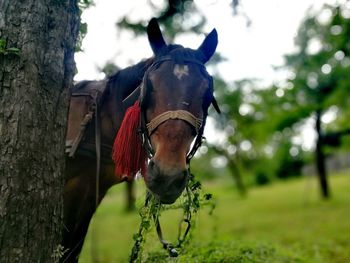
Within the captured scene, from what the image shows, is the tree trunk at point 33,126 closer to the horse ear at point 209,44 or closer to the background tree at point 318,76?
the horse ear at point 209,44

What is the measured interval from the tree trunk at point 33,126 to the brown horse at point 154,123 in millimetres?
410

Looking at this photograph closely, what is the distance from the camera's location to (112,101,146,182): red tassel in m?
2.85

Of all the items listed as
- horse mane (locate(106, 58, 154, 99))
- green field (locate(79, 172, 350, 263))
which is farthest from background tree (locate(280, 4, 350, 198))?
horse mane (locate(106, 58, 154, 99))

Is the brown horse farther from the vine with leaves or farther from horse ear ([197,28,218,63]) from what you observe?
the vine with leaves

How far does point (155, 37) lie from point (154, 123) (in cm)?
67

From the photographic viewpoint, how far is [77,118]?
348 centimetres

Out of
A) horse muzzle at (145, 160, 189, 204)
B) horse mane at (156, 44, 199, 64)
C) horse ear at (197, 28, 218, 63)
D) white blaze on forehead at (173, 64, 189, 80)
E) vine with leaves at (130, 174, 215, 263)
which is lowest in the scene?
vine with leaves at (130, 174, 215, 263)

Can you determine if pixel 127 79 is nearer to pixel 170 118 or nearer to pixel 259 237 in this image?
pixel 170 118

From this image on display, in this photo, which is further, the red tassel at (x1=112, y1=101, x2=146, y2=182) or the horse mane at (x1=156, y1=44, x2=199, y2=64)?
the red tassel at (x1=112, y1=101, x2=146, y2=182)

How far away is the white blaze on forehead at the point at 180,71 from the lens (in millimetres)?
2557

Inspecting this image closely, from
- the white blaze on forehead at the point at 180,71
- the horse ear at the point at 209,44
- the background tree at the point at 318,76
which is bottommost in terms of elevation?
the white blaze on forehead at the point at 180,71

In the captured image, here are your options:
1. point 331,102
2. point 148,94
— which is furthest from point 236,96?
point 148,94

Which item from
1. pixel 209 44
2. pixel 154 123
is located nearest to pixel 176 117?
pixel 154 123

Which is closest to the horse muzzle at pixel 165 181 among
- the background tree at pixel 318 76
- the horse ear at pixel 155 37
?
the horse ear at pixel 155 37
